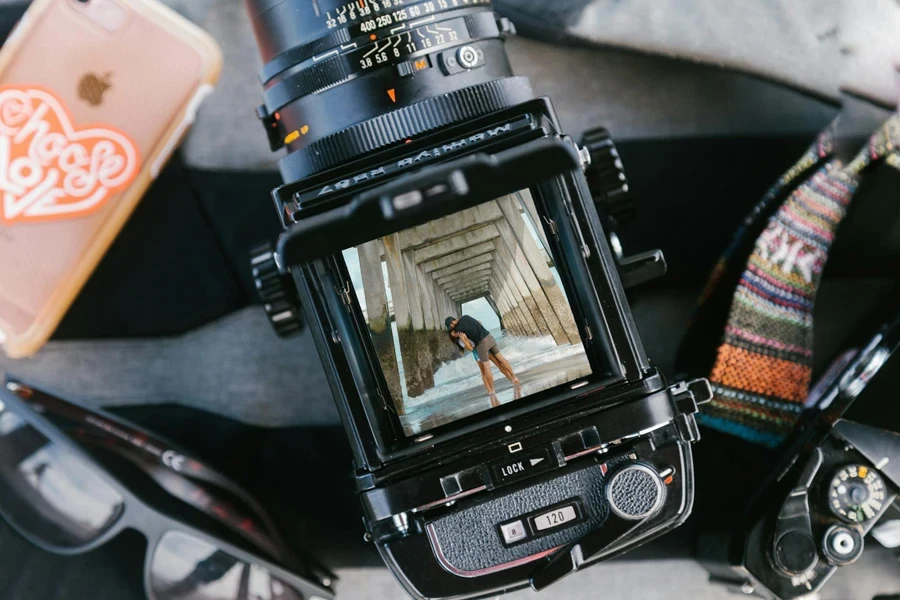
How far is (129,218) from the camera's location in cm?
78

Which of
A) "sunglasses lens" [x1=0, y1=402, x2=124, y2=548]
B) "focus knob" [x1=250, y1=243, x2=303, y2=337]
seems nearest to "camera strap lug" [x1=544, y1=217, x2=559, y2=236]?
"focus knob" [x1=250, y1=243, x2=303, y2=337]

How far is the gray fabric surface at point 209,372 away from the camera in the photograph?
774 mm

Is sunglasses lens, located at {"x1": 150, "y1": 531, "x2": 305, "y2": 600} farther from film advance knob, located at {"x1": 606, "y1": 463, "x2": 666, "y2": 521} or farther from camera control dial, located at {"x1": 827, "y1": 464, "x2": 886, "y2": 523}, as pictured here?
camera control dial, located at {"x1": 827, "y1": 464, "x2": 886, "y2": 523}

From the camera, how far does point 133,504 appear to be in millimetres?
661

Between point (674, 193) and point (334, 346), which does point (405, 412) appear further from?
point (674, 193)

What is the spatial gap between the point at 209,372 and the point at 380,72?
423mm

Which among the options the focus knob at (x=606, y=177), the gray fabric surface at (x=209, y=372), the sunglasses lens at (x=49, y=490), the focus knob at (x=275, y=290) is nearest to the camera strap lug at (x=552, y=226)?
the focus knob at (x=606, y=177)

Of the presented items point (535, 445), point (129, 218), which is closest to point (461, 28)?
point (535, 445)

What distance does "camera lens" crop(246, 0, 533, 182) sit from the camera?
50 cm

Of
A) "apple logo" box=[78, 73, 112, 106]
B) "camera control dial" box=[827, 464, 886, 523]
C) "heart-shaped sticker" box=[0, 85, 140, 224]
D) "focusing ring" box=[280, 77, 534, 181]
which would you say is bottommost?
"camera control dial" box=[827, 464, 886, 523]

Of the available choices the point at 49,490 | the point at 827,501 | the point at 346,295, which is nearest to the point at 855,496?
the point at 827,501

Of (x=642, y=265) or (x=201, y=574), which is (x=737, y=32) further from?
(x=201, y=574)

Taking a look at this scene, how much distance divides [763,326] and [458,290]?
322 mm

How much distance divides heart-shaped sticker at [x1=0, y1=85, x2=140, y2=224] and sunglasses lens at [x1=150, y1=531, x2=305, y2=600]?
1.19 ft
